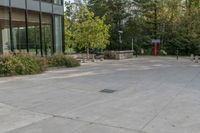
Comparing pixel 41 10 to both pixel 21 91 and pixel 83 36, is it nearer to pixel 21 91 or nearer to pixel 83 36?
pixel 83 36

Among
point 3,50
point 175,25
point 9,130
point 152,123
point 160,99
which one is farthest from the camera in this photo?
point 175,25

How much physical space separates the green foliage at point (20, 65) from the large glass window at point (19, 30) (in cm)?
358

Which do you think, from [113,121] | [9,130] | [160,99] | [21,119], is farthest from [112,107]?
[9,130]

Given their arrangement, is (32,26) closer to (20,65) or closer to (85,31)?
(85,31)

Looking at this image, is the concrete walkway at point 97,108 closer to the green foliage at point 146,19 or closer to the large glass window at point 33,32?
the large glass window at point 33,32

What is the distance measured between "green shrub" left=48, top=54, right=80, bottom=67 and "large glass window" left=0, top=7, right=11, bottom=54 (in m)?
2.68

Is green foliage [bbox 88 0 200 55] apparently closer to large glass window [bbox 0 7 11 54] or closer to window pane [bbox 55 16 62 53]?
window pane [bbox 55 16 62 53]

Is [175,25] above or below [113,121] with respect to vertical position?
above

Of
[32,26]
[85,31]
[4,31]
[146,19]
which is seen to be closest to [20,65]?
[4,31]

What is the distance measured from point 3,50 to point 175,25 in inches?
970

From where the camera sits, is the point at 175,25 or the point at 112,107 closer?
the point at 112,107

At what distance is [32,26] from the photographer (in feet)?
58.2

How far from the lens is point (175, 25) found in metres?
34.2

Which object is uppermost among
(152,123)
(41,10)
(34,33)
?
(41,10)
